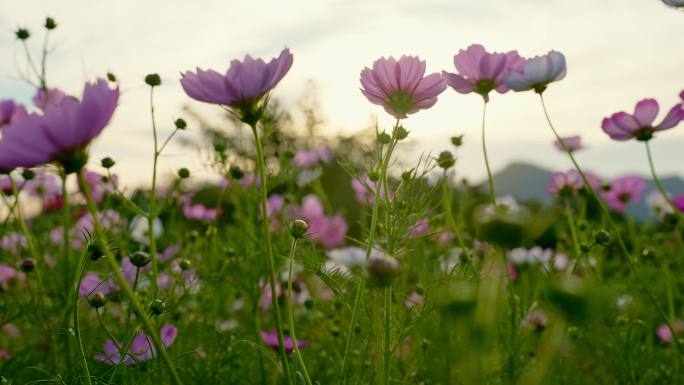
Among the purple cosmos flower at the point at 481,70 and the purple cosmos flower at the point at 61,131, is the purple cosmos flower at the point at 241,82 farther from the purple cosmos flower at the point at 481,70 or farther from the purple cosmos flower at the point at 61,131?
the purple cosmos flower at the point at 481,70

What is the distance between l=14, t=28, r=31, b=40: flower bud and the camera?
5.19ft

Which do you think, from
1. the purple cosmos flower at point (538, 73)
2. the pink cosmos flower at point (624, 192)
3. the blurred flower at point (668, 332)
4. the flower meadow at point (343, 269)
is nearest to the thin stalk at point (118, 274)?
the flower meadow at point (343, 269)

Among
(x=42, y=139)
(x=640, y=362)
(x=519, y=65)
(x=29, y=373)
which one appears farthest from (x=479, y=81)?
(x=29, y=373)

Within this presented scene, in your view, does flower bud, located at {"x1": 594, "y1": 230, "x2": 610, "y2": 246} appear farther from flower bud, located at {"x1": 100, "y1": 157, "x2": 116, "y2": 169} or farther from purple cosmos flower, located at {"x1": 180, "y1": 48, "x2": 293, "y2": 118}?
flower bud, located at {"x1": 100, "y1": 157, "x2": 116, "y2": 169}

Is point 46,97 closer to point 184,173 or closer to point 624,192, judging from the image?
point 184,173

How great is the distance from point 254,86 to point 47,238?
148 centimetres

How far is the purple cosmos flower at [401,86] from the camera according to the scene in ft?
2.73

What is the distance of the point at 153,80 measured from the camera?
121 cm

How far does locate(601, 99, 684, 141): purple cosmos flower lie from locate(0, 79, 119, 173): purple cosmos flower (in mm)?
896

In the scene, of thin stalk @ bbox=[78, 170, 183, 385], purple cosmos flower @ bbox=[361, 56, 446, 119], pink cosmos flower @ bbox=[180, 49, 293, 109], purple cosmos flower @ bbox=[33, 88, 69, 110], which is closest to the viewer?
thin stalk @ bbox=[78, 170, 183, 385]

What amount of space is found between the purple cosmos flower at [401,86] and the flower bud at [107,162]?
2.23ft

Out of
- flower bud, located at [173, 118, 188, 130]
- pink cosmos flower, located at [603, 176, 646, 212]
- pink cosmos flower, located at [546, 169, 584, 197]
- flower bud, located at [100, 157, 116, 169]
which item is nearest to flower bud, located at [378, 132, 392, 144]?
flower bud, located at [173, 118, 188, 130]

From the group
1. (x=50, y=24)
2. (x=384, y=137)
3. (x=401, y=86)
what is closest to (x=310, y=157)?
(x=50, y=24)

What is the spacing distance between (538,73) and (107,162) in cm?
84
